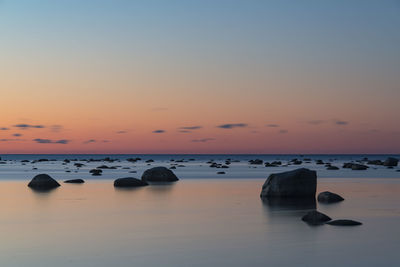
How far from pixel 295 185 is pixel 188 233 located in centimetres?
1229

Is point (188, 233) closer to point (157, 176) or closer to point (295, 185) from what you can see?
point (295, 185)

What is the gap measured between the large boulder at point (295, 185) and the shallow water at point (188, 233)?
139cm

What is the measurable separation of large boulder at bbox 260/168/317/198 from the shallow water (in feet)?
4.56

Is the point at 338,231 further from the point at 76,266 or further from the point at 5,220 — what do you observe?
the point at 5,220

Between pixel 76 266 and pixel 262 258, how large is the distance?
449 cm

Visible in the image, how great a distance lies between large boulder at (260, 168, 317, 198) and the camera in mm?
27750

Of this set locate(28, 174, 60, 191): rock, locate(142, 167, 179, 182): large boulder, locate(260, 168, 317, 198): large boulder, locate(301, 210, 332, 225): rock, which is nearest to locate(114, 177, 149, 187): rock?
locate(28, 174, 60, 191): rock

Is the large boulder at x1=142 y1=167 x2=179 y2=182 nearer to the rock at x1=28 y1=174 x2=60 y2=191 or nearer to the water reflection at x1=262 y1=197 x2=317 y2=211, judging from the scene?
the rock at x1=28 y1=174 x2=60 y2=191

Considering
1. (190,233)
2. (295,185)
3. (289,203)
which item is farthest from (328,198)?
(190,233)

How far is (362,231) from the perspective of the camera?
55.8 feet

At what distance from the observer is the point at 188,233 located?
1677cm

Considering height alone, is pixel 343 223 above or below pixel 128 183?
below

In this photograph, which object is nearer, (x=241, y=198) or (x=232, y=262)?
(x=232, y=262)

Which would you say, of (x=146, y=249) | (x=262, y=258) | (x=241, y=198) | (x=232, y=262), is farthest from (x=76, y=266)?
(x=241, y=198)
